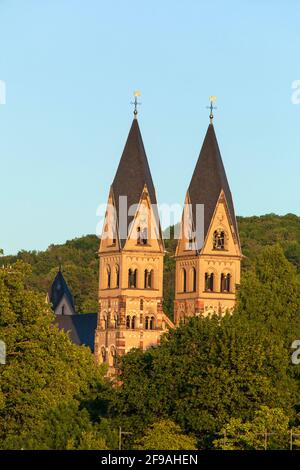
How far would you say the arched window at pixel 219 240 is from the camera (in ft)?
392

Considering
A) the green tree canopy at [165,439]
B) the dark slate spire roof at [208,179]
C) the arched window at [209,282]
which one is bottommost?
the green tree canopy at [165,439]

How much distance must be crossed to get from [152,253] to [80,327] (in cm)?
1439

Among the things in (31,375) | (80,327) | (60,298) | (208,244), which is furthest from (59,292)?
(31,375)

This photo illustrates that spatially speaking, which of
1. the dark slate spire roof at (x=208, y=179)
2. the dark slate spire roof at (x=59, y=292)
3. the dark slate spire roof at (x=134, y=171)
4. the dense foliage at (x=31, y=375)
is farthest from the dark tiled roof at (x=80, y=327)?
the dense foliage at (x=31, y=375)

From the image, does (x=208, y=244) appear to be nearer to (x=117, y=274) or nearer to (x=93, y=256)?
(x=117, y=274)

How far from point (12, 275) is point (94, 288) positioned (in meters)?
76.9

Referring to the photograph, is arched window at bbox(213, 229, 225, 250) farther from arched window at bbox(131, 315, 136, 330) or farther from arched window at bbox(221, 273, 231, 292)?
arched window at bbox(131, 315, 136, 330)

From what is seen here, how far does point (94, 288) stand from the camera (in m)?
163

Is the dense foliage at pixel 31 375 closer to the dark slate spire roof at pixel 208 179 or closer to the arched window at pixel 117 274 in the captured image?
the dark slate spire roof at pixel 208 179

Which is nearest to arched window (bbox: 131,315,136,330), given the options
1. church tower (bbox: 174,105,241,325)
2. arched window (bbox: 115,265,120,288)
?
arched window (bbox: 115,265,120,288)

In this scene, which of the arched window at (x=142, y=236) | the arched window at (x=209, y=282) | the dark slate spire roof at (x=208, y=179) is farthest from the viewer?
the arched window at (x=209, y=282)

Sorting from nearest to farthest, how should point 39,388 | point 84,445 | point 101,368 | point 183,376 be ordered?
point 84,445, point 183,376, point 39,388, point 101,368
